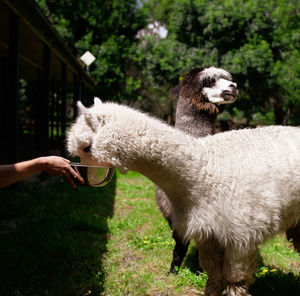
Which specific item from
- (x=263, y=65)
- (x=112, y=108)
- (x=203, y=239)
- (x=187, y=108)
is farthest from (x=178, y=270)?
(x=263, y=65)

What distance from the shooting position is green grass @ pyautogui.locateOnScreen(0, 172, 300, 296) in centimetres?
258

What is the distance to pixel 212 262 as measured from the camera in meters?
2.13

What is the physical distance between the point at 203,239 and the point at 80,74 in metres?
6.69

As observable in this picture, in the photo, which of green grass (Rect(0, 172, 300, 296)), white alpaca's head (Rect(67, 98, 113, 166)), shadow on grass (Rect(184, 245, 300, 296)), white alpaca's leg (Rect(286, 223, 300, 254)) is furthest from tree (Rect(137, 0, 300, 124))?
Answer: white alpaca's head (Rect(67, 98, 113, 166))

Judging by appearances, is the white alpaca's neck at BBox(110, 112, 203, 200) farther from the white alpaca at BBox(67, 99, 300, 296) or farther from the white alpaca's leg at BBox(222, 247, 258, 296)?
the white alpaca's leg at BBox(222, 247, 258, 296)

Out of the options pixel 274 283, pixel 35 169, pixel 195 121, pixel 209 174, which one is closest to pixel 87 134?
pixel 35 169

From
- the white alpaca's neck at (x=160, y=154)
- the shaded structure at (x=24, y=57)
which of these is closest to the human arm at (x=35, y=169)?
the white alpaca's neck at (x=160, y=154)

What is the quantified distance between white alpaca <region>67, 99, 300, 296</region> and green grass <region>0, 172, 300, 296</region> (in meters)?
0.42

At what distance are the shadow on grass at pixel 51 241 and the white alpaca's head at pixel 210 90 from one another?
189cm

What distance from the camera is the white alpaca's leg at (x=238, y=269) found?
1.93 m

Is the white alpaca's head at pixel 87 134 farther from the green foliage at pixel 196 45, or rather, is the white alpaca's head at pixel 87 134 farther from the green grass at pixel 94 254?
the green foliage at pixel 196 45

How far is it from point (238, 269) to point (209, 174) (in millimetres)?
640

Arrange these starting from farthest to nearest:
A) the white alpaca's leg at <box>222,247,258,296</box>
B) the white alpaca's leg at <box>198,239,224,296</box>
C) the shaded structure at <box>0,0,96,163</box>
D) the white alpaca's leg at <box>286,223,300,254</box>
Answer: the shaded structure at <box>0,0,96,163</box> < the white alpaca's leg at <box>286,223,300,254</box> < the white alpaca's leg at <box>198,239,224,296</box> < the white alpaca's leg at <box>222,247,258,296</box>

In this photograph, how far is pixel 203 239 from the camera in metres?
1.97
